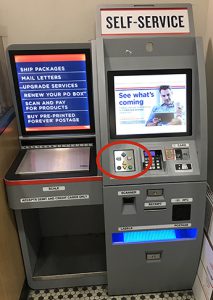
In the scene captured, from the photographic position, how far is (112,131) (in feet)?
5.08

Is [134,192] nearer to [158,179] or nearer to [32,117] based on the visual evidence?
[158,179]

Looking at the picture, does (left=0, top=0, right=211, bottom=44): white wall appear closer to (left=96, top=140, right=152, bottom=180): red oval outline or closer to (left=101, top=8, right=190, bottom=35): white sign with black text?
(left=101, top=8, right=190, bottom=35): white sign with black text

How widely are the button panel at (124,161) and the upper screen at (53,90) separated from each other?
396mm

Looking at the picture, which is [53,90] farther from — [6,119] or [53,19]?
[53,19]

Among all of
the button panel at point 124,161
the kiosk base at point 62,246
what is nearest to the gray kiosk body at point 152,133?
the button panel at point 124,161

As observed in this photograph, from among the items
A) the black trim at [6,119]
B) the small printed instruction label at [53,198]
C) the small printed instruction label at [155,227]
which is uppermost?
the black trim at [6,119]

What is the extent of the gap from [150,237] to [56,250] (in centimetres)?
81

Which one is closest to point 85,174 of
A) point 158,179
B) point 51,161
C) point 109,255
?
point 51,161

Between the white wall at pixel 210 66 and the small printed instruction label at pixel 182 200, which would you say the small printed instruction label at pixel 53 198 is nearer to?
the small printed instruction label at pixel 182 200

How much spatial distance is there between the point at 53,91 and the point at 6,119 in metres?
0.32

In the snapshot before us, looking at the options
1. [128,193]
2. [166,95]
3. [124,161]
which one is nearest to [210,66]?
[166,95]

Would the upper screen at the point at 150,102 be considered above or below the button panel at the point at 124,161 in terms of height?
above

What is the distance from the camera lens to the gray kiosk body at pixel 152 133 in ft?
4.87

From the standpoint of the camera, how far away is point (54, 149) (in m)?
1.85
